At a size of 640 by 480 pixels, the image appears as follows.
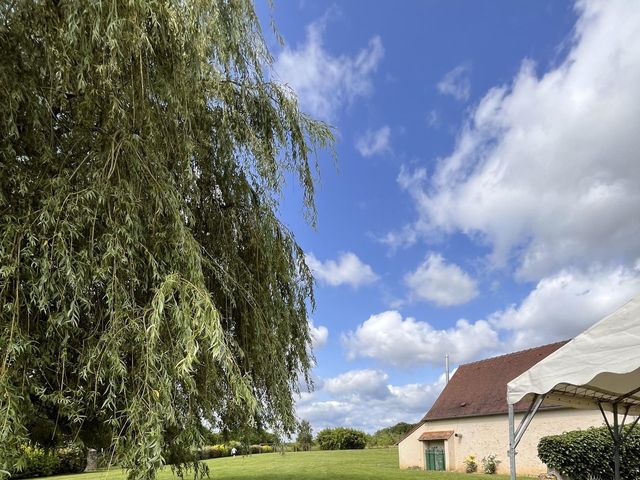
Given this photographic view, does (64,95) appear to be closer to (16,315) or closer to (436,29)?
(16,315)

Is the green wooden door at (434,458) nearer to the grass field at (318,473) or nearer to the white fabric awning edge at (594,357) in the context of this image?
the grass field at (318,473)

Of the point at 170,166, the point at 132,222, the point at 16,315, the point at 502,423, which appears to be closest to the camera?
the point at 16,315

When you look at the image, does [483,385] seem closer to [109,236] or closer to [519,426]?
[519,426]

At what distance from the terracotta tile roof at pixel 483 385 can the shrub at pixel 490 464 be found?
2016mm

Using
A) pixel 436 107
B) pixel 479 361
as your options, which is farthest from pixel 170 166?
pixel 479 361

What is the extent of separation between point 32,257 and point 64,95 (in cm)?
166

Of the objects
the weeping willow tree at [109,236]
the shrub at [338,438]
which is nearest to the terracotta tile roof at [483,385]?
the shrub at [338,438]

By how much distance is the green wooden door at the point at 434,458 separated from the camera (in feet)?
83.1

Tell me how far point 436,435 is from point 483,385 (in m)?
3.78

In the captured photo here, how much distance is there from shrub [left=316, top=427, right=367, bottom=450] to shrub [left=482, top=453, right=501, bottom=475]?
18.5m

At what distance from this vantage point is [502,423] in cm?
2256

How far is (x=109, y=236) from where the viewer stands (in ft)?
14.4

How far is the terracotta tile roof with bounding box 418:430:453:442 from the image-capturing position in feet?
82.5

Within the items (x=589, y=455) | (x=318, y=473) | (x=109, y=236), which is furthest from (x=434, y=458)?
(x=109, y=236)
